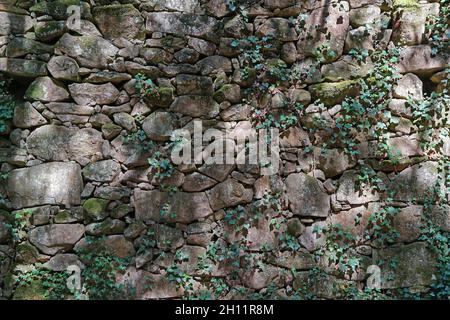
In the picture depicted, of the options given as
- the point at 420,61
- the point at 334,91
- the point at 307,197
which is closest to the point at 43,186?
the point at 307,197

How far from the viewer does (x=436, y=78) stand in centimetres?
334

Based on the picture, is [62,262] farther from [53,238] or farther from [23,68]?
[23,68]

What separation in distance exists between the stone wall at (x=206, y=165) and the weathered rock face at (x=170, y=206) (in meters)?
0.01

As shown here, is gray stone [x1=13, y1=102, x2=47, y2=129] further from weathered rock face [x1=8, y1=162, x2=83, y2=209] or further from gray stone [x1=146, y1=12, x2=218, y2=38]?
gray stone [x1=146, y1=12, x2=218, y2=38]

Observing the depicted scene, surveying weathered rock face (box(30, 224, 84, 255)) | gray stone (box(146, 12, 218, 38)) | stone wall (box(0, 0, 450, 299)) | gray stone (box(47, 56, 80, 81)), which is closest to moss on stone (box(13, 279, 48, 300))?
stone wall (box(0, 0, 450, 299))

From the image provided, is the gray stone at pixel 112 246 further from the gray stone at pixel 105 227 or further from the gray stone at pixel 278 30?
the gray stone at pixel 278 30

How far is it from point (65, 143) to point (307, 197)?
7.75ft

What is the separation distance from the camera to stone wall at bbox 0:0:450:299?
3.14 meters

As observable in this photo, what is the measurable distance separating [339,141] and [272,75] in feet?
3.07

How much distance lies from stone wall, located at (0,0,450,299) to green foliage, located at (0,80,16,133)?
8 centimetres

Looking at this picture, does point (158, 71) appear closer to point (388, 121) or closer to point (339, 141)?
point (339, 141)

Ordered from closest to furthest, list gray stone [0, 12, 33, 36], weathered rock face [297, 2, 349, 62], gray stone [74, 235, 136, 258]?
1. gray stone [74, 235, 136, 258]
2. gray stone [0, 12, 33, 36]
3. weathered rock face [297, 2, 349, 62]

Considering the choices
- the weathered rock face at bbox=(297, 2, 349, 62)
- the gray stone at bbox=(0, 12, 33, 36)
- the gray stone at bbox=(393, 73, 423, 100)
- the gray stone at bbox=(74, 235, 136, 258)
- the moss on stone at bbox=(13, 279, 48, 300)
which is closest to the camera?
the moss on stone at bbox=(13, 279, 48, 300)
